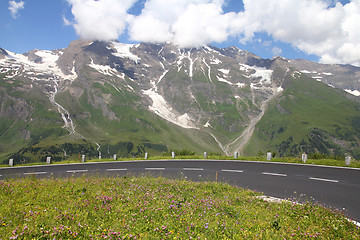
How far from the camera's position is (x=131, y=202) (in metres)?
9.27

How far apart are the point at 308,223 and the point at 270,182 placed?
802 centimetres

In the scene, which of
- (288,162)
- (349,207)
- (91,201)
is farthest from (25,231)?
(288,162)

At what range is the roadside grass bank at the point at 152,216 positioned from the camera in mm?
6698

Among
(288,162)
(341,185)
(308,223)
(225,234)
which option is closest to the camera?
(225,234)

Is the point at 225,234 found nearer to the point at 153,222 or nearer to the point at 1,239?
the point at 153,222

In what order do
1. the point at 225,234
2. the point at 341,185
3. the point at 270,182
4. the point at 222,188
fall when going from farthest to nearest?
the point at 270,182
the point at 341,185
the point at 222,188
the point at 225,234

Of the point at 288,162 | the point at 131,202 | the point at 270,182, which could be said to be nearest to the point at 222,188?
the point at 270,182

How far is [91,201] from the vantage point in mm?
9242

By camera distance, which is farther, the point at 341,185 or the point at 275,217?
the point at 341,185

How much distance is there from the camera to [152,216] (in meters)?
7.90

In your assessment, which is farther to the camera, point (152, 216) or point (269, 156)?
point (269, 156)

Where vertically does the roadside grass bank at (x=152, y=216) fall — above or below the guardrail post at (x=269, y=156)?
below

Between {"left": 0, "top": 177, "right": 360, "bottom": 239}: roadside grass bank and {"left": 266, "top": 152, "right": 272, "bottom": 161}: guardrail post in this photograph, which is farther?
{"left": 266, "top": 152, "right": 272, "bottom": 161}: guardrail post

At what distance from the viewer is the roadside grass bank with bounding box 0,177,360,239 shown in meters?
6.70
